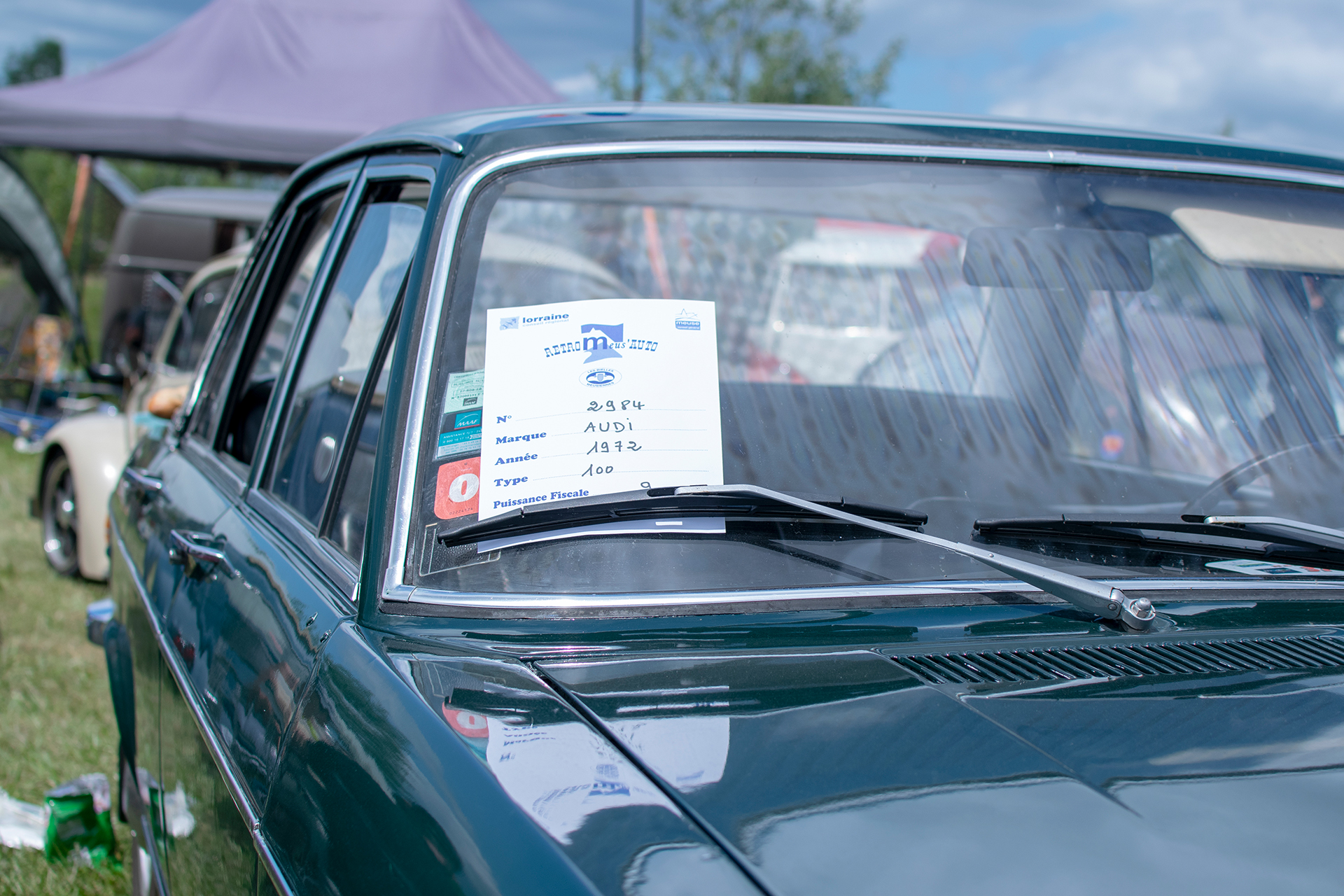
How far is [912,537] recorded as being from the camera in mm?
1469

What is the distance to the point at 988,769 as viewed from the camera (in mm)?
1080

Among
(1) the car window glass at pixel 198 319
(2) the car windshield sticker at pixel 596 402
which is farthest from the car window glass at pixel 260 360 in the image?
(1) the car window glass at pixel 198 319

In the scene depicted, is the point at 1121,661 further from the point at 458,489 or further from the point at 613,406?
the point at 458,489

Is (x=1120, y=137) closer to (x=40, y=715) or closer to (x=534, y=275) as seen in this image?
(x=534, y=275)

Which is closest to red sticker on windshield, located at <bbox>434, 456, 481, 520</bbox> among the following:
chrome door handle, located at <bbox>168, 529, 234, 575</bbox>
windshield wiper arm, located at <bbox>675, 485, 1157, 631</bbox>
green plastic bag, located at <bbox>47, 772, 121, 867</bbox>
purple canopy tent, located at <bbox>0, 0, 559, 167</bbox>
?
windshield wiper arm, located at <bbox>675, 485, 1157, 631</bbox>

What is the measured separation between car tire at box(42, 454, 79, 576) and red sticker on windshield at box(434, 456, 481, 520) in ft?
16.9

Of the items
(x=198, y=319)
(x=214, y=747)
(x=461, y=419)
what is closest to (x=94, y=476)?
(x=198, y=319)

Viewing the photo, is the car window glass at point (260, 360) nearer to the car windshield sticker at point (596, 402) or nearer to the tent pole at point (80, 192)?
the car windshield sticker at point (596, 402)

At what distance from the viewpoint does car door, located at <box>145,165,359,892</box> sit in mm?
1585

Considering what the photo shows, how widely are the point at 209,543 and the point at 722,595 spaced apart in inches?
41.0

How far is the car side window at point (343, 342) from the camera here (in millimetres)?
1901

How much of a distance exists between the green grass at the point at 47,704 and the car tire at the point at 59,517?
0.08 m

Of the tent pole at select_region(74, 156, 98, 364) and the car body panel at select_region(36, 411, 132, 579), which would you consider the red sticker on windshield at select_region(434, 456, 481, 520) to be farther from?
the tent pole at select_region(74, 156, 98, 364)

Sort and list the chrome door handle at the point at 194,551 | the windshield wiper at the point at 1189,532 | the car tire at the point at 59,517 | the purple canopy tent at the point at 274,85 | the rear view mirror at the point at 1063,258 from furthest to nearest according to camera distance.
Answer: the purple canopy tent at the point at 274,85
the car tire at the point at 59,517
the rear view mirror at the point at 1063,258
the chrome door handle at the point at 194,551
the windshield wiper at the point at 1189,532
